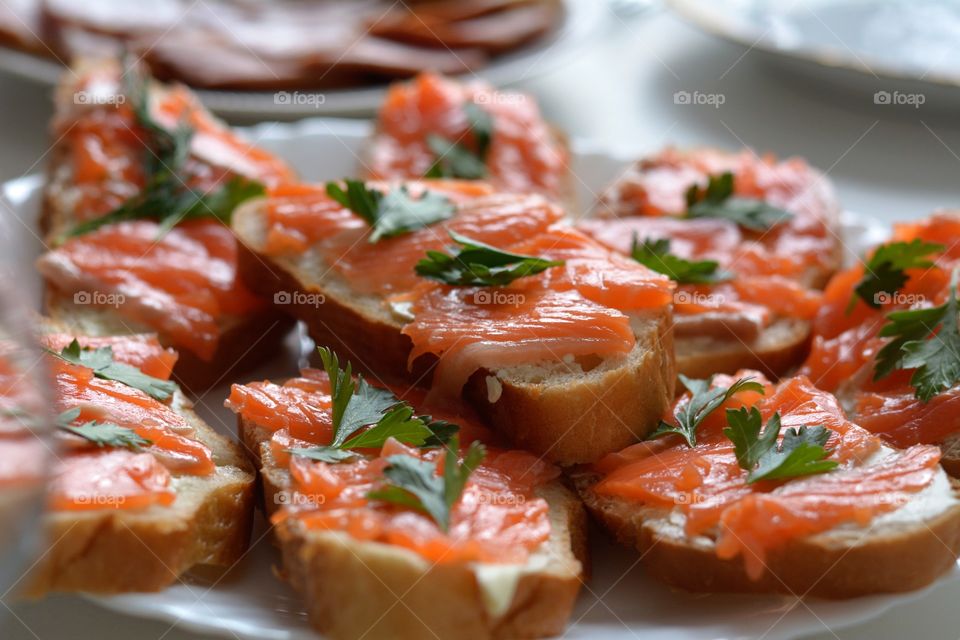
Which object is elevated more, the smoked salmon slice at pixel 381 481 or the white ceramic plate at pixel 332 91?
the white ceramic plate at pixel 332 91

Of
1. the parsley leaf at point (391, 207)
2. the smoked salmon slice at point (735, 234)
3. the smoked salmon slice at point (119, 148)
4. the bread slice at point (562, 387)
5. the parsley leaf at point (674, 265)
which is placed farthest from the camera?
the smoked salmon slice at point (119, 148)

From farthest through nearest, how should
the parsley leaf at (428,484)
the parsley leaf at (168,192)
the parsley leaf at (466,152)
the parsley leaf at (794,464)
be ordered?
the parsley leaf at (466,152), the parsley leaf at (168,192), the parsley leaf at (794,464), the parsley leaf at (428,484)

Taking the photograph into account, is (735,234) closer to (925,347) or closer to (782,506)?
(925,347)

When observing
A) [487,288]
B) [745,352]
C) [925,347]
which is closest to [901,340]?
[925,347]

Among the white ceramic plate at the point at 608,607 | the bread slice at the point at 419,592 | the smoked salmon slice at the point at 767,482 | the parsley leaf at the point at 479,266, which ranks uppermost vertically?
the parsley leaf at the point at 479,266

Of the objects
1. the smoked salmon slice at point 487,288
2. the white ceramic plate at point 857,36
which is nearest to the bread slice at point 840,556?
the smoked salmon slice at point 487,288

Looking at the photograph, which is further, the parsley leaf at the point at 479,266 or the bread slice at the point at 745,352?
the bread slice at the point at 745,352

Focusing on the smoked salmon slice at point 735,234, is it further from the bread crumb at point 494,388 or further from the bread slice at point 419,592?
the bread slice at point 419,592
